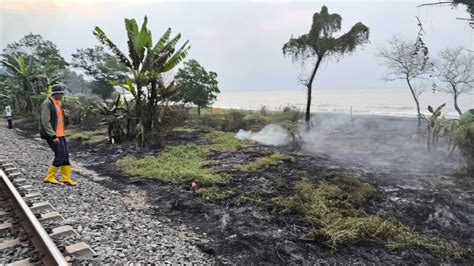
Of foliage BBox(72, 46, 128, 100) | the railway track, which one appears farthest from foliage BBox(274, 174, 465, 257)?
foliage BBox(72, 46, 128, 100)

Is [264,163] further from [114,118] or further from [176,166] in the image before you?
[114,118]

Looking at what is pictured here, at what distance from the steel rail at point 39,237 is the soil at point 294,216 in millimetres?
1859

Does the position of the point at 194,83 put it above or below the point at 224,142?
above

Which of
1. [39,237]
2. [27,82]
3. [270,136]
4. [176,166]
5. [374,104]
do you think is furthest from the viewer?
[374,104]

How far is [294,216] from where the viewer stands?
5.31 metres

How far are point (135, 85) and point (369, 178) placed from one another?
29.7 feet

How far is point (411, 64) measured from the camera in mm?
16281

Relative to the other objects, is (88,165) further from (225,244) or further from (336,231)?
(336,231)

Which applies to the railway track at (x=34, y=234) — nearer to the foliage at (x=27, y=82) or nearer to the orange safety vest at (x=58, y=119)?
the orange safety vest at (x=58, y=119)

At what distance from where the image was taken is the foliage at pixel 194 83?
19.8m

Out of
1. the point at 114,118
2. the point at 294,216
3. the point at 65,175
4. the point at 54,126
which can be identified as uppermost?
the point at 54,126

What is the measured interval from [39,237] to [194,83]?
56.8 feet

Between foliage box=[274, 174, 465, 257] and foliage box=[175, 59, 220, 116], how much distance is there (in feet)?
47.5

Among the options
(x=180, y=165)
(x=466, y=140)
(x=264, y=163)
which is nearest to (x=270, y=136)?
(x=264, y=163)
